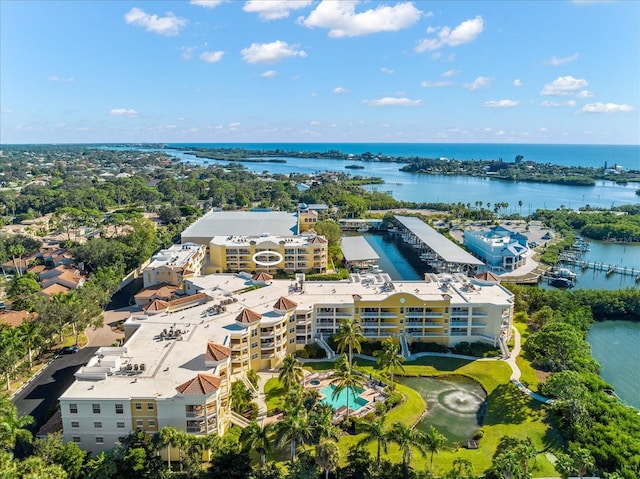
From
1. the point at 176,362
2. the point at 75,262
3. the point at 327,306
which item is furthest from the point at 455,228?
the point at 176,362

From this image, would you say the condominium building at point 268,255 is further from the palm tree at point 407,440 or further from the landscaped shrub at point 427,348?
the palm tree at point 407,440

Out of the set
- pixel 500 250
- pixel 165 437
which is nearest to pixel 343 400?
pixel 165 437

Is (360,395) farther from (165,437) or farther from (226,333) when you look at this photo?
(165,437)

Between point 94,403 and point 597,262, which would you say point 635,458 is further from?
point 597,262

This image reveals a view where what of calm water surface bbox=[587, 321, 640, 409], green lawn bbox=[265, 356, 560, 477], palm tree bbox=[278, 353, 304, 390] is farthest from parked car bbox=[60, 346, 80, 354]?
calm water surface bbox=[587, 321, 640, 409]

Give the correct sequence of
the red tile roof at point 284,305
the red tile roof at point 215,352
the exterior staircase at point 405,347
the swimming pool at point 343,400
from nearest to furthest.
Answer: the red tile roof at point 215,352 → the swimming pool at point 343,400 → the red tile roof at point 284,305 → the exterior staircase at point 405,347

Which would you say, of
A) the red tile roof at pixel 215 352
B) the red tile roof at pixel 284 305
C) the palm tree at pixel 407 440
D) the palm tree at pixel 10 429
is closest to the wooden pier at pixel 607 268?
the red tile roof at pixel 284 305
